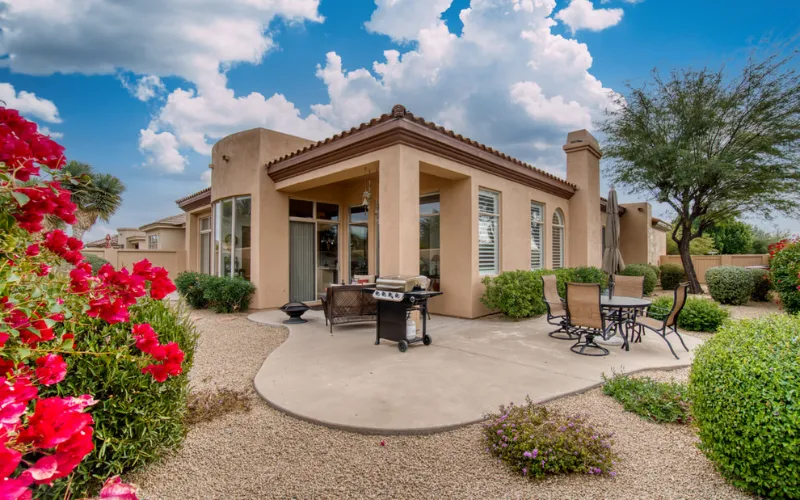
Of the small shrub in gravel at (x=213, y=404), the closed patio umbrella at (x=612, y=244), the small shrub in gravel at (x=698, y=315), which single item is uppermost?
the closed patio umbrella at (x=612, y=244)

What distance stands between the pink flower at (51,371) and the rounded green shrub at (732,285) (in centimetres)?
1442

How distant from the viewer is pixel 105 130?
5.70m

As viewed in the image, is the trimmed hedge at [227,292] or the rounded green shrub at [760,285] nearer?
the trimmed hedge at [227,292]

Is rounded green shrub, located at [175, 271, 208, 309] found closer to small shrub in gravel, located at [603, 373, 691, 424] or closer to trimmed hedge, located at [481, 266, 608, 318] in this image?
trimmed hedge, located at [481, 266, 608, 318]

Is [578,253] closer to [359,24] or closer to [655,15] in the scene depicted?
[655,15]

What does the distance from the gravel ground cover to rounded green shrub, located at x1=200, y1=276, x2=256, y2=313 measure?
246 inches

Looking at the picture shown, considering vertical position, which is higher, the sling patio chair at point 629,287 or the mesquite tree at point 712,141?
the mesquite tree at point 712,141

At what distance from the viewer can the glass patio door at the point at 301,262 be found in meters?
10.2

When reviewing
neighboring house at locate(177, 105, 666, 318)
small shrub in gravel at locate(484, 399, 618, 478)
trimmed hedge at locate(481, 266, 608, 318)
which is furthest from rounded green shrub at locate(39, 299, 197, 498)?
trimmed hedge at locate(481, 266, 608, 318)

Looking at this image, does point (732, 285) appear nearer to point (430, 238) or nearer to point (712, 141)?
point (712, 141)

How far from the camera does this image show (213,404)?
3.63 meters

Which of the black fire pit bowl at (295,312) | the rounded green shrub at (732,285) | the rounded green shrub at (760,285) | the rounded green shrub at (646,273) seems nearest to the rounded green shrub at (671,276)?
the rounded green shrub at (646,273)

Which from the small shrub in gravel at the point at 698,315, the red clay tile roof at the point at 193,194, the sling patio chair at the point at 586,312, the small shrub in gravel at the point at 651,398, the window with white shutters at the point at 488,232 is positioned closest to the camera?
the small shrub in gravel at the point at 651,398

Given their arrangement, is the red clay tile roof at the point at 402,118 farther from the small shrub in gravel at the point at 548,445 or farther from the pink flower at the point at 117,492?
the pink flower at the point at 117,492
